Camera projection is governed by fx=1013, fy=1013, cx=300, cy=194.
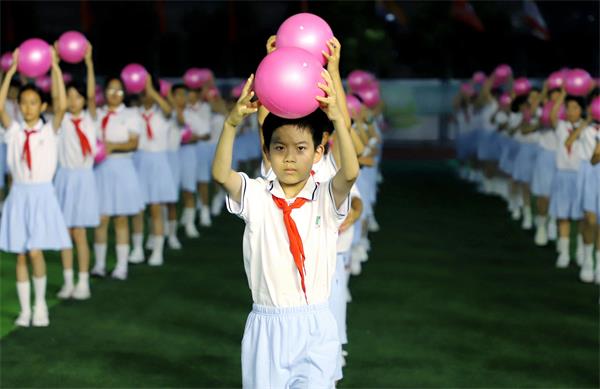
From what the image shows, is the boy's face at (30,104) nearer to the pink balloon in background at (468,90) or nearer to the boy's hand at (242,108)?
the boy's hand at (242,108)

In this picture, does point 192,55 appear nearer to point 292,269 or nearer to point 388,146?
point 388,146

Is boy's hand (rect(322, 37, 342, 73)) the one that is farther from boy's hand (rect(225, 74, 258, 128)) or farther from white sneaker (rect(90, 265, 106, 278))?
white sneaker (rect(90, 265, 106, 278))

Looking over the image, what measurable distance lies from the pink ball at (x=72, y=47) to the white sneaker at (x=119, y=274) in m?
2.03

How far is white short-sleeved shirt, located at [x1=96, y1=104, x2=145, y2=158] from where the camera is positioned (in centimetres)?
859

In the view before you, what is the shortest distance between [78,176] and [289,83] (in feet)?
16.0

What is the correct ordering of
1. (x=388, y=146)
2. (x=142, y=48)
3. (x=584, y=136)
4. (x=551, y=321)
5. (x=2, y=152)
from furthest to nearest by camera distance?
(x=142, y=48) → (x=388, y=146) → (x=2, y=152) → (x=584, y=136) → (x=551, y=321)

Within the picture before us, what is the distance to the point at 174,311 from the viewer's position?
7.51 meters

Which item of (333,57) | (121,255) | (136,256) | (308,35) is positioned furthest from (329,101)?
(136,256)

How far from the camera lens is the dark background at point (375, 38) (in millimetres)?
23953

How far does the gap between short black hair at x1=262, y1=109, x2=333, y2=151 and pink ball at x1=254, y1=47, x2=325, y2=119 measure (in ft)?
0.33

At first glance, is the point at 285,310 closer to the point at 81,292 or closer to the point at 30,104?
the point at 30,104

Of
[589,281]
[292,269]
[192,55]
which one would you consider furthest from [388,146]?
[292,269]

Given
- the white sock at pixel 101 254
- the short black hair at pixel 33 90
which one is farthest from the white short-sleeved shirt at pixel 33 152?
the white sock at pixel 101 254

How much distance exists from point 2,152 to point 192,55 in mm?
15575
